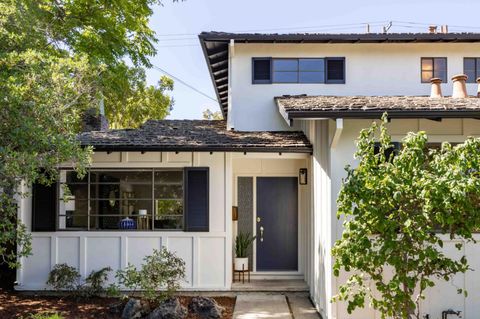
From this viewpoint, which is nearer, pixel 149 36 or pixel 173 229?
pixel 173 229

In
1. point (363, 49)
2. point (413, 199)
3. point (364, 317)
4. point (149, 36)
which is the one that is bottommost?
point (364, 317)

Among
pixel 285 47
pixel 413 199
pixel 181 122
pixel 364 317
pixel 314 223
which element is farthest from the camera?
pixel 181 122

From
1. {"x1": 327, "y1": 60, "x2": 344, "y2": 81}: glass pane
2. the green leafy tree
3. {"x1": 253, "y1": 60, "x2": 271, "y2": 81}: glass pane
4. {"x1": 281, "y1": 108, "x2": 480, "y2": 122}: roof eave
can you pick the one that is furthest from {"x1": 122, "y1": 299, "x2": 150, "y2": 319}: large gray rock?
{"x1": 327, "y1": 60, "x2": 344, "y2": 81}: glass pane

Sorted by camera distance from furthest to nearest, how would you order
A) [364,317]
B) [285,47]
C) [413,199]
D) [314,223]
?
[285,47] < [314,223] < [364,317] < [413,199]

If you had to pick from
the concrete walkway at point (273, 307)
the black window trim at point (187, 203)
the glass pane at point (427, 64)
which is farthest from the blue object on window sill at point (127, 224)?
the glass pane at point (427, 64)

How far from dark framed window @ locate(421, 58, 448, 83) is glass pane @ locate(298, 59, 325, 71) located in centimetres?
264

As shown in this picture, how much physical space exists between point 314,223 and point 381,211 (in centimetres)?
363

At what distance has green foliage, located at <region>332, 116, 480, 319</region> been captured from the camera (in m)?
5.35

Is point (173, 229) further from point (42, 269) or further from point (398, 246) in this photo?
point (398, 246)

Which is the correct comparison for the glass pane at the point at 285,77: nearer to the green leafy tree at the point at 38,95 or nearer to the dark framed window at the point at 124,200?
the dark framed window at the point at 124,200

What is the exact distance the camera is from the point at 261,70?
476 inches

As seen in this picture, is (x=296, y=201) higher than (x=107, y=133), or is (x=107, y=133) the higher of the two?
(x=107, y=133)

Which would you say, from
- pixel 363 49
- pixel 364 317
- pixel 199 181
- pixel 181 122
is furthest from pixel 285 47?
pixel 364 317

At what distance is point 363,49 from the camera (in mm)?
12227
